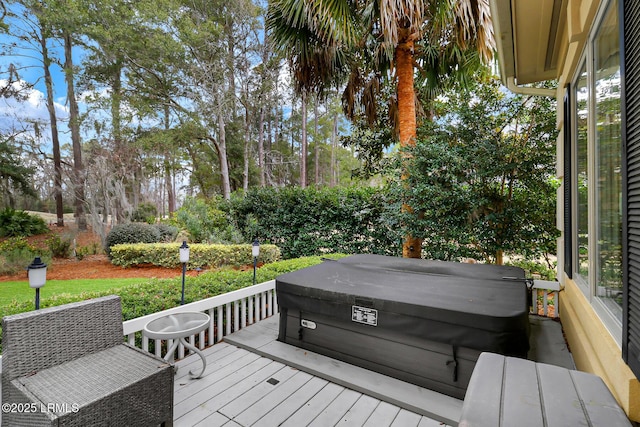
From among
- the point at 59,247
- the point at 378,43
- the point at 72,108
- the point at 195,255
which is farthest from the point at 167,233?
the point at 72,108

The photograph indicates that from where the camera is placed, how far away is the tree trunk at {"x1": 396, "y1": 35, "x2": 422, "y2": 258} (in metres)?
5.03

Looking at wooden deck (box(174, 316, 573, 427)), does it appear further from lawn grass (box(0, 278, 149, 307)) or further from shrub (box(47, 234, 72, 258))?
shrub (box(47, 234, 72, 258))

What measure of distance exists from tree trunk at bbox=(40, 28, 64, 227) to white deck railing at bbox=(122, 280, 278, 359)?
39.1ft

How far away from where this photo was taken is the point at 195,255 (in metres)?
6.68

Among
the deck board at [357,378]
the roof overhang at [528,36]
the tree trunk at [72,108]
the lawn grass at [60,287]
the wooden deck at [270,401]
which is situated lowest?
the lawn grass at [60,287]

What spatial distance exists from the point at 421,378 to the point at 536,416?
136 cm

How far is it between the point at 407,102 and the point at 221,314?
167 inches

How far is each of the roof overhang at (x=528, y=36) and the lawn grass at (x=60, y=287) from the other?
6.12m

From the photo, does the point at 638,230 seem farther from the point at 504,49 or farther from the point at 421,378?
the point at 504,49

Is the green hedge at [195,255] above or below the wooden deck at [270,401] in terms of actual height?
above

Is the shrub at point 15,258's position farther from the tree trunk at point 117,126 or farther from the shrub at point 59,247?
the tree trunk at point 117,126

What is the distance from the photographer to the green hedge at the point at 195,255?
21.5 feet

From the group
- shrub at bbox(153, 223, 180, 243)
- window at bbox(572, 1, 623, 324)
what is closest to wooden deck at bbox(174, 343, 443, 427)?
window at bbox(572, 1, 623, 324)

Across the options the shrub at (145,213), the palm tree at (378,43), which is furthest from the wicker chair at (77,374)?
the shrub at (145,213)
